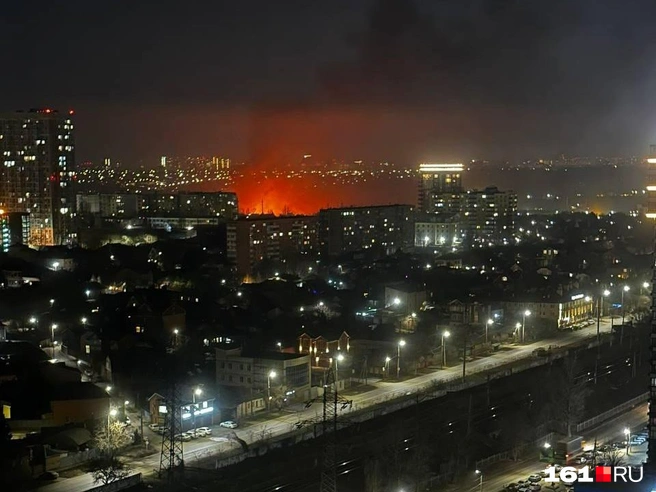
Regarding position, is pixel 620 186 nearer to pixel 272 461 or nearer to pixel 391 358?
pixel 391 358

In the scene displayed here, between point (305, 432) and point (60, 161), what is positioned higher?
point (60, 161)

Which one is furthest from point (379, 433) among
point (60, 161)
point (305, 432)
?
point (60, 161)

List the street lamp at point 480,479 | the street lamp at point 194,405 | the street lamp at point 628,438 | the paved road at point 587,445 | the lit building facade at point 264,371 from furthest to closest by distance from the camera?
the lit building facade at point 264,371 → the street lamp at point 194,405 → the street lamp at point 628,438 → the paved road at point 587,445 → the street lamp at point 480,479

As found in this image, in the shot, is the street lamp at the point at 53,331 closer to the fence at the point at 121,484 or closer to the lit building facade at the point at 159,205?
the fence at the point at 121,484

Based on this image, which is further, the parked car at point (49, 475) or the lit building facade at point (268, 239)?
the lit building facade at point (268, 239)

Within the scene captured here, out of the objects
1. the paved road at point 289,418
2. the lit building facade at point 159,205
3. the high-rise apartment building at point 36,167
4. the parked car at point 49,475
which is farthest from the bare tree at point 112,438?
the lit building facade at point 159,205

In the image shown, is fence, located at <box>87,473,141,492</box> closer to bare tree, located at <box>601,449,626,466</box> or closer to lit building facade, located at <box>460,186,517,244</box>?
bare tree, located at <box>601,449,626,466</box>

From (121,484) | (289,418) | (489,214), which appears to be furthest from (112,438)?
(489,214)
